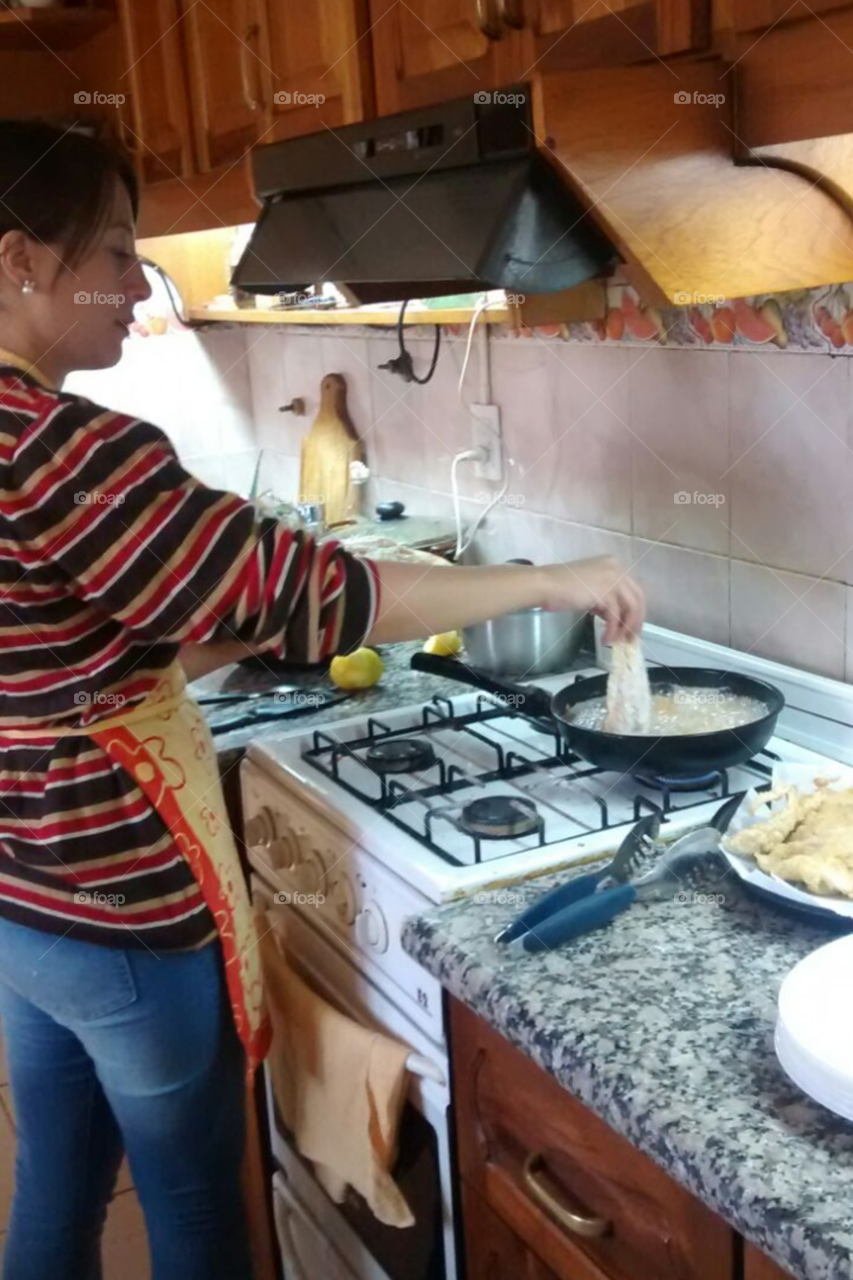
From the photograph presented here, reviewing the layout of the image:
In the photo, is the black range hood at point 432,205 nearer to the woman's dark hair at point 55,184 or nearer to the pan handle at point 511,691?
the woman's dark hair at point 55,184

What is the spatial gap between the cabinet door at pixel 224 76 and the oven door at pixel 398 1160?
1.05 m

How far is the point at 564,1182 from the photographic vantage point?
0.98 metres

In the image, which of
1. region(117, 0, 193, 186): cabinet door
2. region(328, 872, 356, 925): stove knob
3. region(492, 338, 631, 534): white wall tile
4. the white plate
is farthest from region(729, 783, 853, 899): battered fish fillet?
region(117, 0, 193, 186): cabinet door

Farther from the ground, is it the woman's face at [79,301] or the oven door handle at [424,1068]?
the woman's face at [79,301]

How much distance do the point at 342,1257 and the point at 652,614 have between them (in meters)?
0.89

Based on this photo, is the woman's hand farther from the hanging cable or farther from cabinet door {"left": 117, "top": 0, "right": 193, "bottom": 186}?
cabinet door {"left": 117, "top": 0, "right": 193, "bottom": 186}

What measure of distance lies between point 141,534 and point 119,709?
→ 0.78 feet

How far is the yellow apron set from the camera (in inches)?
45.7

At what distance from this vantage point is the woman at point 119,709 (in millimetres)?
1002

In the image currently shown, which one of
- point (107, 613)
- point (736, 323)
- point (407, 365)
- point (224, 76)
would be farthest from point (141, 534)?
point (407, 365)

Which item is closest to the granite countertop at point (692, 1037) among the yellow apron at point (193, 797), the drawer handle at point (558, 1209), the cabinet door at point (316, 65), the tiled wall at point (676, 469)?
the drawer handle at point (558, 1209)

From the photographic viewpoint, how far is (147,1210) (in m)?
1.28

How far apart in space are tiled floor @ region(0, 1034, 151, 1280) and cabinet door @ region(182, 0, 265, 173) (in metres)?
1.40

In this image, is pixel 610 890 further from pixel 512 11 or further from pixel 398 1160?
pixel 512 11
